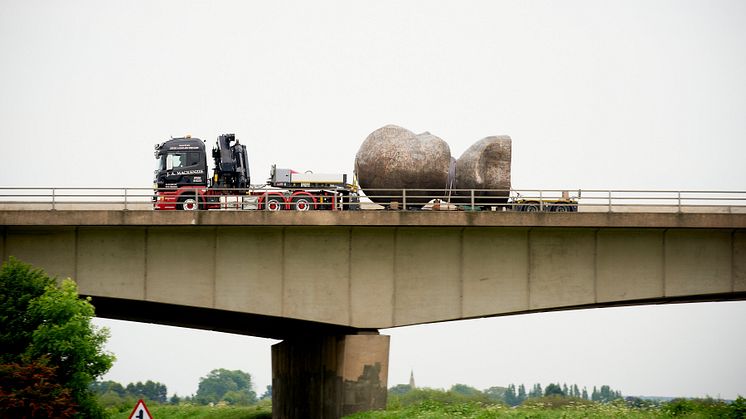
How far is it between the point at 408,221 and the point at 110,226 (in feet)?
32.5

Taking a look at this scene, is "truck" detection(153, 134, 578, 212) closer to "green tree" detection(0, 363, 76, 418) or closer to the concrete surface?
the concrete surface

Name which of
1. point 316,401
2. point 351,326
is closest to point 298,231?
point 351,326

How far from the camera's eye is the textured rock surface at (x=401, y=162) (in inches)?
1571

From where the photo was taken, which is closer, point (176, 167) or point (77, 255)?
point (77, 255)

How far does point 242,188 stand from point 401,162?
6143mm

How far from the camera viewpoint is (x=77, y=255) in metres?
35.3

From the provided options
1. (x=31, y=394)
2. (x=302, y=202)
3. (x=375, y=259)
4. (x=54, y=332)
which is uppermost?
(x=302, y=202)

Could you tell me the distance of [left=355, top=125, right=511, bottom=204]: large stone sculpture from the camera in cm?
3994

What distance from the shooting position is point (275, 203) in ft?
124

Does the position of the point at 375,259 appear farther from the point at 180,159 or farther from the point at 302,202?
the point at 180,159

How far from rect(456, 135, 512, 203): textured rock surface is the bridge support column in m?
8.10

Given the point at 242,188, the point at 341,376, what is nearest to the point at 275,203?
the point at 242,188

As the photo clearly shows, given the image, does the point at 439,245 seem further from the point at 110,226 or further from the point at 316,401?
the point at 110,226

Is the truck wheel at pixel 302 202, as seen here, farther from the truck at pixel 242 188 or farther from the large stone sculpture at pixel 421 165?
the large stone sculpture at pixel 421 165
